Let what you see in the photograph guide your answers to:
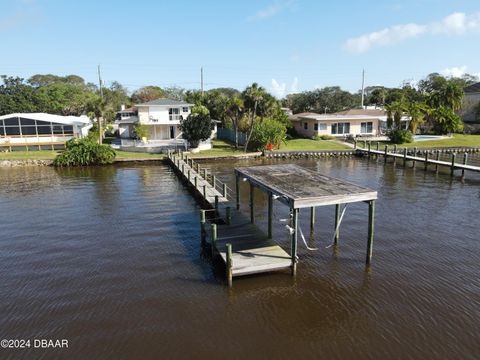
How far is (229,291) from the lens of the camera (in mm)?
13188

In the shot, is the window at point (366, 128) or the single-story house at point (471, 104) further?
the single-story house at point (471, 104)

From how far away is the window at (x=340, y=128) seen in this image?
185 feet

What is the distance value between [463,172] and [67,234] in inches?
1263

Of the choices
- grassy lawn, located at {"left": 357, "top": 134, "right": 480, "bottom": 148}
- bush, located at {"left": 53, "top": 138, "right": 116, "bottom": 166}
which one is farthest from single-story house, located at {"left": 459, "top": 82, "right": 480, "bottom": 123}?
bush, located at {"left": 53, "top": 138, "right": 116, "bottom": 166}

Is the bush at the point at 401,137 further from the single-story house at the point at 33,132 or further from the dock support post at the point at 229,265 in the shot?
the dock support post at the point at 229,265

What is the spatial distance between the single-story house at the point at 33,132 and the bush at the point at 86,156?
23.0 feet

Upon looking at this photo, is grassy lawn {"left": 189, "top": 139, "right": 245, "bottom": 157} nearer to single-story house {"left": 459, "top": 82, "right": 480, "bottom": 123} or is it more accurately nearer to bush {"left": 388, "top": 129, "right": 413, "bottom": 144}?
bush {"left": 388, "top": 129, "right": 413, "bottom": 144}

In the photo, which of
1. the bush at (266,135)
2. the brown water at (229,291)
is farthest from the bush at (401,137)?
the brown water at (229,291)

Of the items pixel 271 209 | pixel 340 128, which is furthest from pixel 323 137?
pixel 271 209

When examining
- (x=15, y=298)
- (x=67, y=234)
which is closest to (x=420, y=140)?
(x=67, y=234)

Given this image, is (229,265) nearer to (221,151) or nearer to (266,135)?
(221,151)

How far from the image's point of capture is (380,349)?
10219 mm

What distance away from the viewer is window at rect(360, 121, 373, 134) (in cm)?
5702

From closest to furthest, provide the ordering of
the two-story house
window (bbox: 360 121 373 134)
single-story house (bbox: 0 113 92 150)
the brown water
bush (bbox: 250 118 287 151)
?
the brown water < single-story house (bbox: 0 113 92 150) < bush (bbox: 250 118 287 151) < the two-story house < window (bbox: 360 121 373 134)
